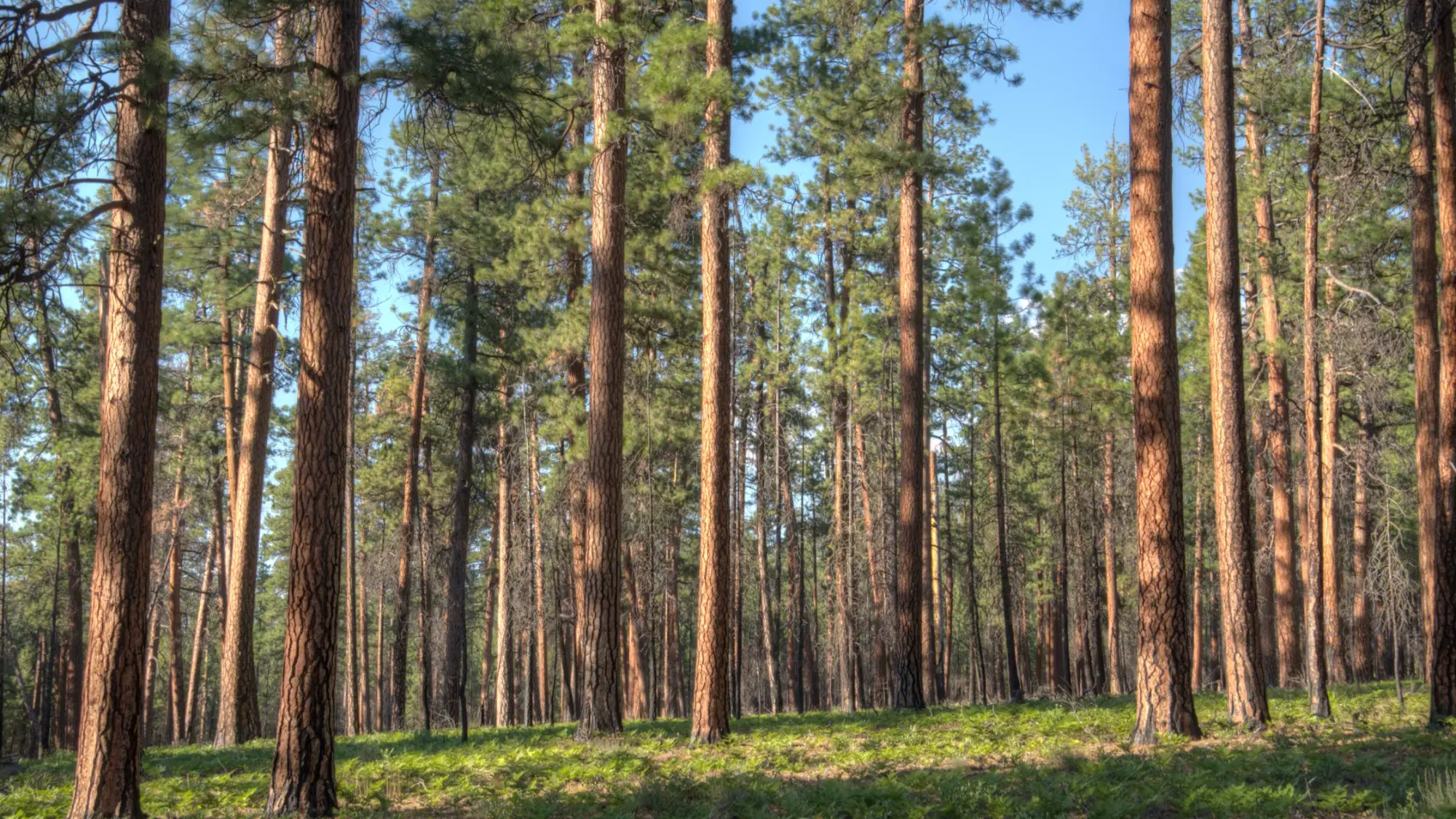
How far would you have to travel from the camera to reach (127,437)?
294 inches

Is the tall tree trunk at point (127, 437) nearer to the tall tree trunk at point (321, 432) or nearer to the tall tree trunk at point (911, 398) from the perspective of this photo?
the tall tree trunk at point (321, 432)

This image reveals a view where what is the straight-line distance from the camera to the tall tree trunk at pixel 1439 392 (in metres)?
10.2

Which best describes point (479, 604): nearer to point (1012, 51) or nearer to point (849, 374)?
point (849, 374)

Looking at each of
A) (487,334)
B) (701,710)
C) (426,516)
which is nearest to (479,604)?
(426,516)

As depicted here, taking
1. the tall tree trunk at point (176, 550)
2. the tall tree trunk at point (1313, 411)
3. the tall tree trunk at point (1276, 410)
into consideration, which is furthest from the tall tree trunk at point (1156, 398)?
the tall tree trunk at point (176, 550)

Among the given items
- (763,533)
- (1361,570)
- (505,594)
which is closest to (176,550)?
(505,594)

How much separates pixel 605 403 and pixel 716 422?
139cm

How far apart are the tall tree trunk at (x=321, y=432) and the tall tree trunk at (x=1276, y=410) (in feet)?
53.8

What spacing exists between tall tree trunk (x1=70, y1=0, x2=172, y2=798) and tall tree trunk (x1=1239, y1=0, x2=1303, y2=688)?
1779 cm

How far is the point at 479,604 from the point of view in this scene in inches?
2071

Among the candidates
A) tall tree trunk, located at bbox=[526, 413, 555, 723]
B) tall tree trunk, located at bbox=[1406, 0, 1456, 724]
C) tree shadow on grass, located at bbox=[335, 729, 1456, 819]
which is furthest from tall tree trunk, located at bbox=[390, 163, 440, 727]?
tall tree trunk, located at bbox=[1406, 0, 1456, 724]

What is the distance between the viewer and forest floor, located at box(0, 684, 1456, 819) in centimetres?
657

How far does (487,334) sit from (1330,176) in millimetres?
15256

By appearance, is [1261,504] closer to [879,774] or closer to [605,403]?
[605,403]
